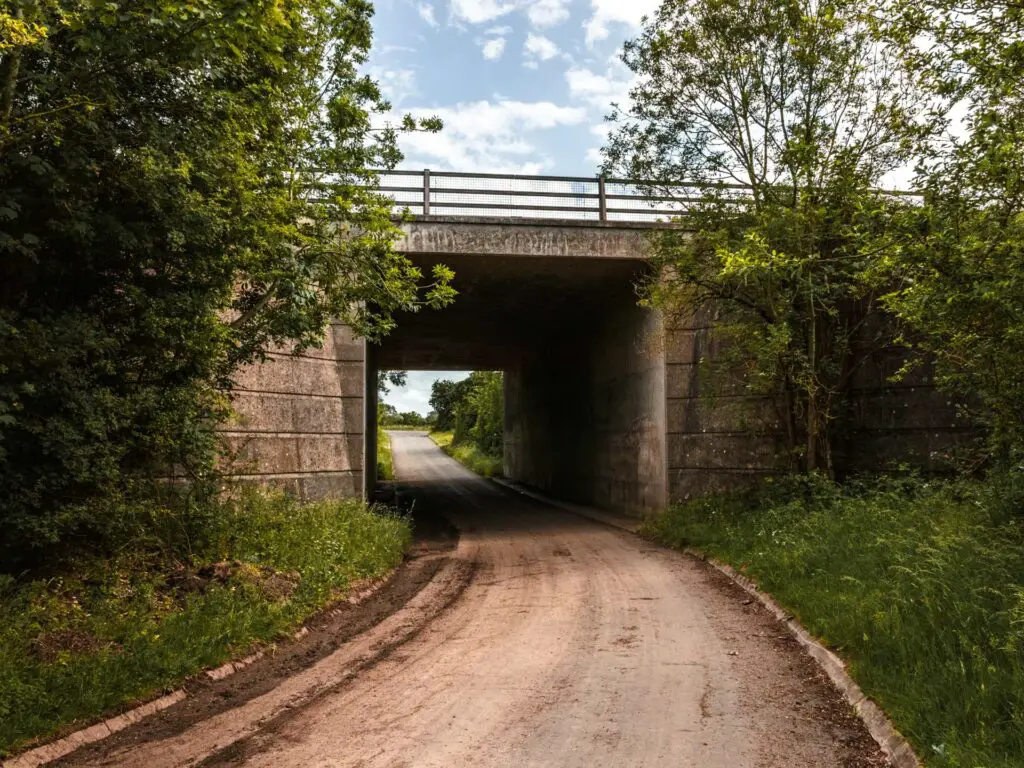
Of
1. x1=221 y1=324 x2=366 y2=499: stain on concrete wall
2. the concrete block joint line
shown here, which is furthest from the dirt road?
x1=221 y1=324 x2=366 y2=499: stain on concrete wall

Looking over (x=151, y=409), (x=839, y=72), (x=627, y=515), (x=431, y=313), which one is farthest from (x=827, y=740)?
(x=431, y=313)

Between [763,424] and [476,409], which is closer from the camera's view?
[763,424]

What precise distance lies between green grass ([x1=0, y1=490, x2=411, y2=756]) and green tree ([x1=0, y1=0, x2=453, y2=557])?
736mm

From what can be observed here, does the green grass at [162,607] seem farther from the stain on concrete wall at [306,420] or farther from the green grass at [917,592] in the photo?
the green grass at [917,592]

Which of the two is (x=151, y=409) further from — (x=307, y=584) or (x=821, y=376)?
(x=821, y=376)

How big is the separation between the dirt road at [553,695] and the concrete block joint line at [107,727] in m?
0.33

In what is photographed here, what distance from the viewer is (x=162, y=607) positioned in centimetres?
690

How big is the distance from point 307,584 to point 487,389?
34.9 m

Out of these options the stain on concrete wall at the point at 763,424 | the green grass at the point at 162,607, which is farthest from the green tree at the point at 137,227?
the stain on concrete wall at the point at 763,424

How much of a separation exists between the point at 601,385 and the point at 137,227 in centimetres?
1374

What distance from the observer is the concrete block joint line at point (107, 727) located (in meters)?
4.52

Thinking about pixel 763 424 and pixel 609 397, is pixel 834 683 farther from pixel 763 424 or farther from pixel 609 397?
pixel 609 397

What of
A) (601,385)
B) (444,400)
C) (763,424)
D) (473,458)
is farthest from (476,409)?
(763,424)

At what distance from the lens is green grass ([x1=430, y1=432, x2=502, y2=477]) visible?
35250 mm
